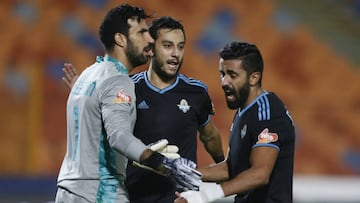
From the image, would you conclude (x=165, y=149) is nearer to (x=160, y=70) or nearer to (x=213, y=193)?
(x=213, y=193)

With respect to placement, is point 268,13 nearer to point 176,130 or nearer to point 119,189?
point 176,130

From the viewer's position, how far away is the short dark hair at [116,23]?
435cm

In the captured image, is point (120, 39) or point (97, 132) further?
point (120, 39)

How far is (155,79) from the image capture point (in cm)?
494

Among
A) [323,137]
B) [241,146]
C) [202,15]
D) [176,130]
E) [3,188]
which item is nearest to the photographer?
[241,146]

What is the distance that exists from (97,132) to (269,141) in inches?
35.4

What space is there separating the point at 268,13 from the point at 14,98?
153 inches

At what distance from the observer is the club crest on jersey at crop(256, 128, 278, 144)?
4020mm

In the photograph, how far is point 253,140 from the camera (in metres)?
4.10

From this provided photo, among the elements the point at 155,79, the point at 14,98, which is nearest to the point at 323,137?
the point at 14,98

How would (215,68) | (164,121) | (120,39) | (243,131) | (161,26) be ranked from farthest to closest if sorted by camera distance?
(215,68) → (161,26) → (164,121) → (120,39) → (243,131)

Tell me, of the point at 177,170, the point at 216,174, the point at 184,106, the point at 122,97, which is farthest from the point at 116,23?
the point at 216,174

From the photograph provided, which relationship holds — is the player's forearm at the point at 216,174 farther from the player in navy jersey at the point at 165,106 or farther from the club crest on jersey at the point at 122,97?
the club crest on jersey at the point at 122,97

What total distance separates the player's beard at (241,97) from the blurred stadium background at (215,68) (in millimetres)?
4037
